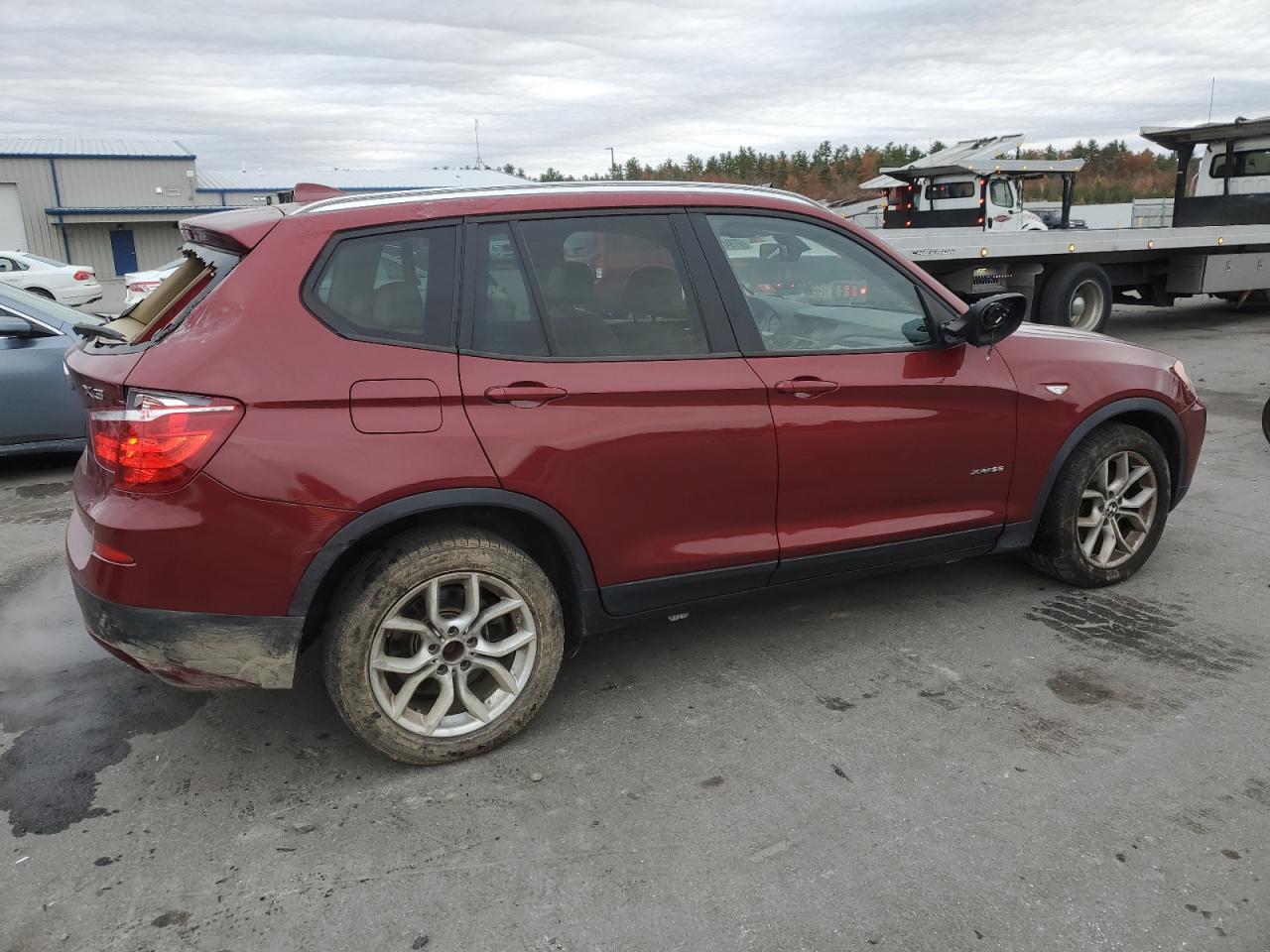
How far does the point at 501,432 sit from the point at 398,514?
0.39 metres

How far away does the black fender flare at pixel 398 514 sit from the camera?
2.81 meters

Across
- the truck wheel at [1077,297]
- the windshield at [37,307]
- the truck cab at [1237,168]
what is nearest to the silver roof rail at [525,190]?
the windshield at [37,307]

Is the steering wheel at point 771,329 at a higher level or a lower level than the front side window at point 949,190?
lower

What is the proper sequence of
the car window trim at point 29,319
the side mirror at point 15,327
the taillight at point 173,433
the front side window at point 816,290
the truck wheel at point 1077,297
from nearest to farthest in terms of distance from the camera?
the taillight at point 173,433, the front side window at point 816,290, the side mirror at point 15,327, the car window trim at point 29,319, the truck wheel at point 1077,297

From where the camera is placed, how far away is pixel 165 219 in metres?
46.5

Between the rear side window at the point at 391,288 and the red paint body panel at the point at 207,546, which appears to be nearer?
the red paint body panel at the point at 207,546

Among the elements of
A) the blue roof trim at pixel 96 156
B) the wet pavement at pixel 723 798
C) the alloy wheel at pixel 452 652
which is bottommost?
the wet pavement at pixel 723 798

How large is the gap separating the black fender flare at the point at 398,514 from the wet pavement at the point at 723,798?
666 millimetres

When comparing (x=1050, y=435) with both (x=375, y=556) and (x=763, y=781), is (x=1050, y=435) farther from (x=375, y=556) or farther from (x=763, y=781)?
(x=375, y=556)

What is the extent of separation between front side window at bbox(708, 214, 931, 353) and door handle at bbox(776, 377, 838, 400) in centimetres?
12

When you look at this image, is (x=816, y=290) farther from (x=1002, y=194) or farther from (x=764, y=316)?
(x=1002, y=194)

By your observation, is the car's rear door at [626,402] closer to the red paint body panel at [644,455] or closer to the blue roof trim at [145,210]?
the red paint body panel at [644,455]

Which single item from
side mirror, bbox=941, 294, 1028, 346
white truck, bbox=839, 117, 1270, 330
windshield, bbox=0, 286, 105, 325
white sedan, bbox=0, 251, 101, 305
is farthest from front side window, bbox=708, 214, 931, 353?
white sedan, bbox=0, 251, 101, 305

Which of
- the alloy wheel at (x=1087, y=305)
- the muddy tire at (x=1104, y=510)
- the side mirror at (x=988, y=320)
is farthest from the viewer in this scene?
the alloy wheel at (x=1087, y=305)
